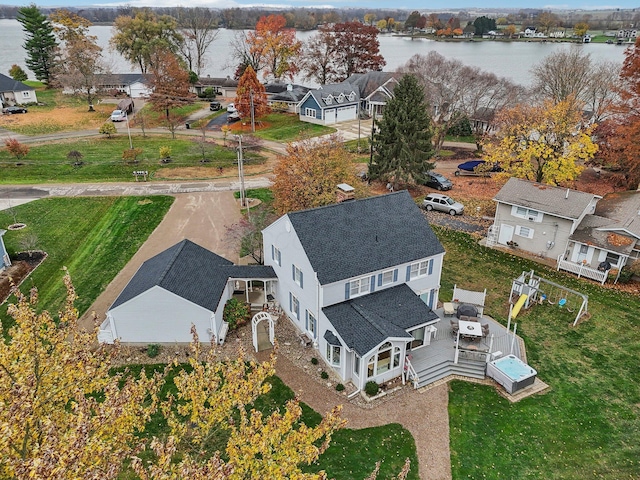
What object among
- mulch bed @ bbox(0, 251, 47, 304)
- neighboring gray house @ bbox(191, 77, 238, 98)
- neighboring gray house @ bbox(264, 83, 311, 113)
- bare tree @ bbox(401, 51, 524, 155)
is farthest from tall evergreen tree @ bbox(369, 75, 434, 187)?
neighboring gray house @ bbox(191, 77, 238, 98)

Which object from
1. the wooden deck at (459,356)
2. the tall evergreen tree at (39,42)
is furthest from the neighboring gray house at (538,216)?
the tall evergreen tree at (39,42)

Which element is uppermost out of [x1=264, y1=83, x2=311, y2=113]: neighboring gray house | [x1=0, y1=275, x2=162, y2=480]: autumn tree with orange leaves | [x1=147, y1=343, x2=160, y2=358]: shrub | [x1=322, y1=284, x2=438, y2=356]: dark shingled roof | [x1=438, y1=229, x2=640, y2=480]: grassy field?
[x1=0, y1=275, x2=162, y2=480]: autumn tree with orange leaves

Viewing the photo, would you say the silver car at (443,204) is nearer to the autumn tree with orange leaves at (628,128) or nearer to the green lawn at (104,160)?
the autumn tree with orange leaves at (628,128)

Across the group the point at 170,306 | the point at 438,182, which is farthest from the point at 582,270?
the point at 170,306

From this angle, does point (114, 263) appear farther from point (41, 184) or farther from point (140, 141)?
point (140, 141)

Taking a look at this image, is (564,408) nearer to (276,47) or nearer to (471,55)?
(276,47)

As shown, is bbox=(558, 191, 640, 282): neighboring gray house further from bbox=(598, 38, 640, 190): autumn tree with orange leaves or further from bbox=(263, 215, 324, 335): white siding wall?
bbox=(263, 215, 324, 335): white siding wall

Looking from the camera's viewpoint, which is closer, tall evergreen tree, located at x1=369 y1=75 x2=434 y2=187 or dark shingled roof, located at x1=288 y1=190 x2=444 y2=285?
dark shingled roof, located at x1=288 y1=190 x2=444 y2=285
